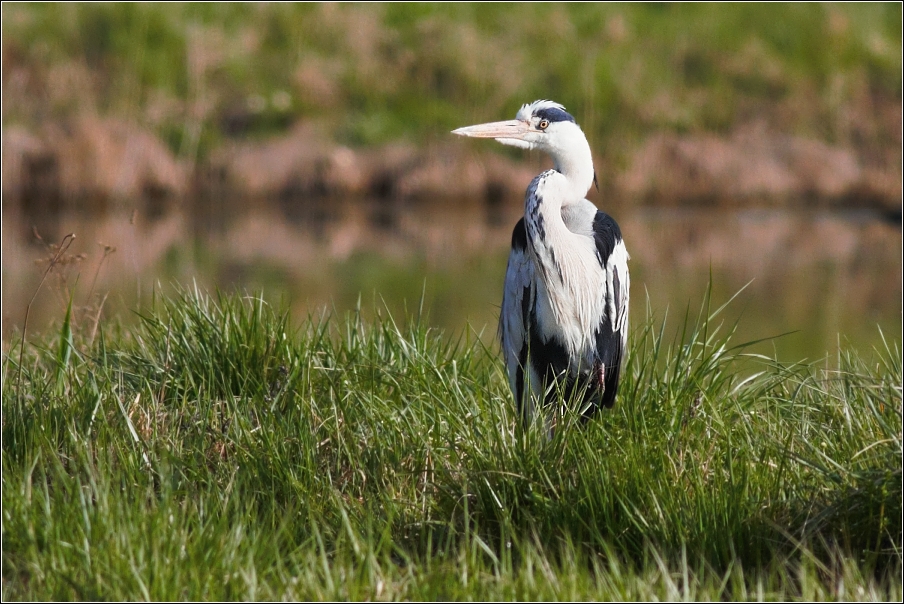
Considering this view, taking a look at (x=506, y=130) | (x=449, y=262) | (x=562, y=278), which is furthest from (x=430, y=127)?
(x=562, y=278)

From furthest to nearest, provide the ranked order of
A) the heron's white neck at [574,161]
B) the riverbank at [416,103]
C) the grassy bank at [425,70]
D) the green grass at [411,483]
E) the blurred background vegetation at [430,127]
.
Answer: the grassy bank at [425,70]
the riverbank at [416,103]
the blurred background vegetation at [430,127]
the heron's white neck at [574,161]
the green grass at [411,483]

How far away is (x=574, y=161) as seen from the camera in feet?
15.1

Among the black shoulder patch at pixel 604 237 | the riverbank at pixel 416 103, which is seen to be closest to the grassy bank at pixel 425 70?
the riverbank at pixel 416 103

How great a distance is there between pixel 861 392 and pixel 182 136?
14.1 m

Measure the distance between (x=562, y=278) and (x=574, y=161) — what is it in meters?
0.50

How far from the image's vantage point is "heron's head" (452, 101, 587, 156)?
4.62m

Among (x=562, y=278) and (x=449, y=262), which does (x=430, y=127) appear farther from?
(x=562, y=278)

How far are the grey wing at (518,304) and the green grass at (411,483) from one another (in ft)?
0.79

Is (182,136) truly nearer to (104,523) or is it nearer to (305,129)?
(305,129)

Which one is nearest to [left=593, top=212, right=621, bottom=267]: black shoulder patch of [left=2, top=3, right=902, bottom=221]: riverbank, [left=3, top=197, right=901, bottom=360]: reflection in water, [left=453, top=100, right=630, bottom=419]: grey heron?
[left=453, top=100, right=630, bottom=419]: grey heron

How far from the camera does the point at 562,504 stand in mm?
3611

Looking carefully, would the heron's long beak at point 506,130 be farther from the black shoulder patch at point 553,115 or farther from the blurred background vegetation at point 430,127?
the blurred background vegetation at point 430,127

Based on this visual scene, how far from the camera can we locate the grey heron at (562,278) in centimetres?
448

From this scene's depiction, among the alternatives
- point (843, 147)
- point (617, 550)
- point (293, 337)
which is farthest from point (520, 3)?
point (617, 550)
